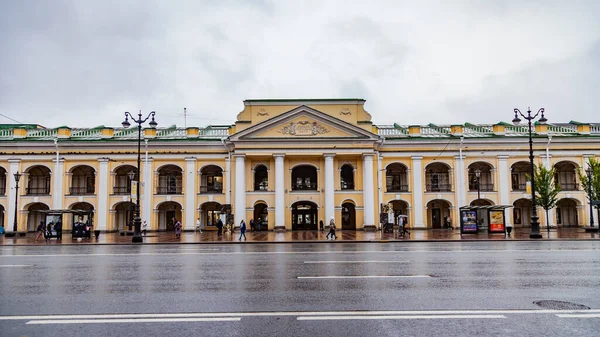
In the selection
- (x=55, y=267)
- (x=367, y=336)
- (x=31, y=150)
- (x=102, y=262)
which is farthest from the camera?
(x=31, y=150)

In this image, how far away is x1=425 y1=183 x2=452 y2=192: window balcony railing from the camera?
45.7 metres

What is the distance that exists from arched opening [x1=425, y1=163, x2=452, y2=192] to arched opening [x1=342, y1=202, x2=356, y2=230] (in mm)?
8352

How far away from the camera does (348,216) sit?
149 ft

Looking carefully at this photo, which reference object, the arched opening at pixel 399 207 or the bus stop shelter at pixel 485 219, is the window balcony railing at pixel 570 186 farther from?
the bus stop shelter at pixel 485 219

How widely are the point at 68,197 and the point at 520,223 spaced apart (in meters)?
47.8

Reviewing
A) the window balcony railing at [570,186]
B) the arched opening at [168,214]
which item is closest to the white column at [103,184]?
the arched opening at [168,214]

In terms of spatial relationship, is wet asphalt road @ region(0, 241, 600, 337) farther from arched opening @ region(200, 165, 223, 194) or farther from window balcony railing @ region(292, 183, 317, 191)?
arched opening @ region(200, 165, 223, 194)

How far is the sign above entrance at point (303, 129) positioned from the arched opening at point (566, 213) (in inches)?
1049

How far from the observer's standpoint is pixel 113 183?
45.0 metres

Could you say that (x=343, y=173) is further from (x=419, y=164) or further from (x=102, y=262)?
(x=102, y=262)

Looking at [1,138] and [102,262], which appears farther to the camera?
[1,138]

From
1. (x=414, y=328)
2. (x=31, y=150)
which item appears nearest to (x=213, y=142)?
(x=31, y=150)

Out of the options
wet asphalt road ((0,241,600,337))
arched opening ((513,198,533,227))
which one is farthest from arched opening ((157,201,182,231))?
arched opening ((513,198,533,227))

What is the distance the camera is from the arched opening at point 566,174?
152 ft
